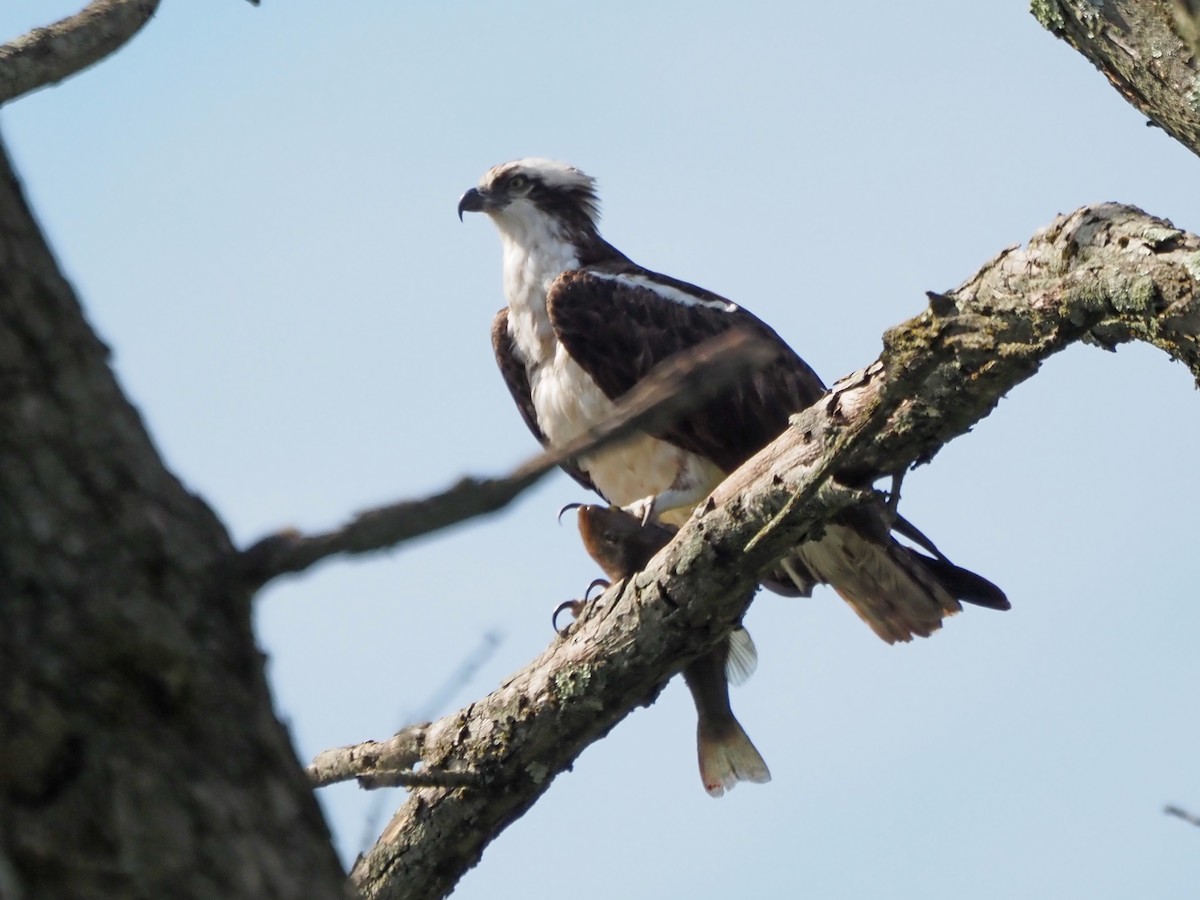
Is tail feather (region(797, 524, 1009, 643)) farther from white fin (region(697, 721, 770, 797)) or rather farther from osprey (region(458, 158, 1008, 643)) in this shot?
white fin (region(697, 721, 770, 797))

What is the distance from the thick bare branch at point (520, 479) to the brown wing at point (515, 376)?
18.2ft

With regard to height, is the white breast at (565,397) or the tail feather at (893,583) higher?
the white breast at (565,397)

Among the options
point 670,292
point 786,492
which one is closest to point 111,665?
point 786,492

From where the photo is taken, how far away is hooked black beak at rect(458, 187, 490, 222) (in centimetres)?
790

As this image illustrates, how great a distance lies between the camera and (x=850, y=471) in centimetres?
401

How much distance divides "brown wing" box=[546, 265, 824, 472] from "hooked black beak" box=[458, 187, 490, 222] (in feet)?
3.32

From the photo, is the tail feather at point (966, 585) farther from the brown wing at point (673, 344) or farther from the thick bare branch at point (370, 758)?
the thick bare branch at point (370, 758)

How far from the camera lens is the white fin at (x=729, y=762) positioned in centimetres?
513

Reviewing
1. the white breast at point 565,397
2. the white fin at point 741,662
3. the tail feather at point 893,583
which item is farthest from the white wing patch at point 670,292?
the white fin at point 741,662

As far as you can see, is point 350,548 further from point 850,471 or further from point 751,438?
point 751,438

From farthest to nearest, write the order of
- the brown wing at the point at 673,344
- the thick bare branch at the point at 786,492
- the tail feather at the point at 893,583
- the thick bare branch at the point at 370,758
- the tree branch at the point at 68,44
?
the brown wing at the point at 673,344
the tail feather at the point at 893,583
the thick bare branch at the point at 370,758
the tree branch at the point at 68,44
the thick bare branch at the point at 786,492

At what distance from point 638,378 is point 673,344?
0.78ft

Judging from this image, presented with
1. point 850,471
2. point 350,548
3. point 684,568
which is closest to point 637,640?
point 684,568

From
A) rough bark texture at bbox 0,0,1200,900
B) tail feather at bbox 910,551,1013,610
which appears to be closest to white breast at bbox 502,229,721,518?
tail feather at bbox 910,551,1013,610
